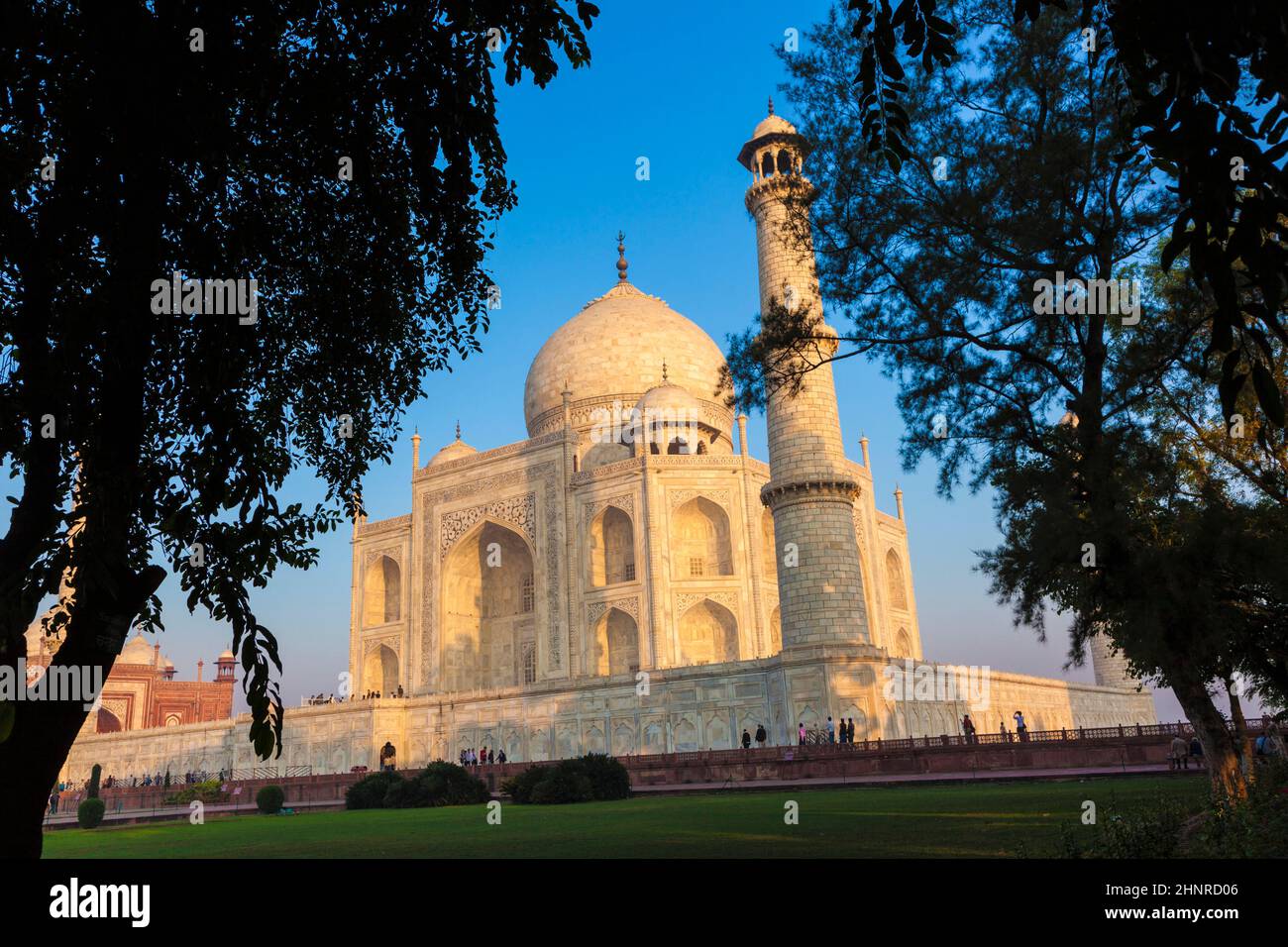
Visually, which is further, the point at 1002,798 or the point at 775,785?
the point at 775,785

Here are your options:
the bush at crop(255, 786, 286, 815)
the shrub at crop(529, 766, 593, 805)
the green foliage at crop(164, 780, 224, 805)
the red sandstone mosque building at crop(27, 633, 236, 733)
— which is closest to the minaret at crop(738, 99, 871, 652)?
the shrub at crop(529, 766, 593, 805)

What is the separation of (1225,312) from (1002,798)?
9.41 meters

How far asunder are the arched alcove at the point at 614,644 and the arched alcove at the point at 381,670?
29.2 ft

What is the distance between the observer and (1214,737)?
8047 millimetres

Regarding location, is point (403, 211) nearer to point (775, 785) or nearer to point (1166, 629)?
point (1166, 629)

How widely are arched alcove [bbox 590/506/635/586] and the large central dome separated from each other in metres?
5.24

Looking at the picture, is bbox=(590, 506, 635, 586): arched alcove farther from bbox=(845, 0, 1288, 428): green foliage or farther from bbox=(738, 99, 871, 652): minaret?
bbox=(845, 0, 1288, 428): green foliage

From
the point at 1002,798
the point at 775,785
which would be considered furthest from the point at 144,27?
the point at 775,785

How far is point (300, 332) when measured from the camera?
21.9 ft

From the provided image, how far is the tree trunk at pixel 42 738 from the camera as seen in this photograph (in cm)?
442

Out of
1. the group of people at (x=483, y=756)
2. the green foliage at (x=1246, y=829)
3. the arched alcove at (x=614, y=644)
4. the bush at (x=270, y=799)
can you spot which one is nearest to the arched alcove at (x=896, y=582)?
the arched alcove at (x=614, y=644)

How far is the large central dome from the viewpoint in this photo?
37.1m
